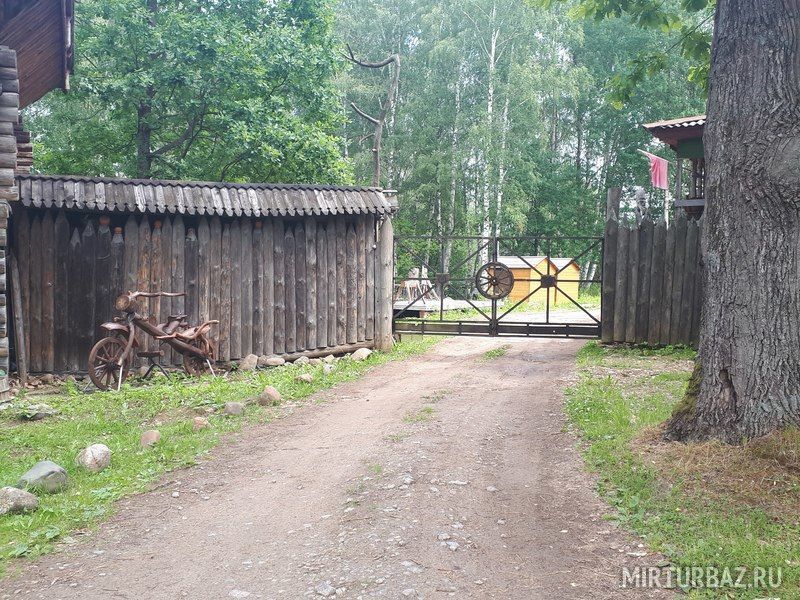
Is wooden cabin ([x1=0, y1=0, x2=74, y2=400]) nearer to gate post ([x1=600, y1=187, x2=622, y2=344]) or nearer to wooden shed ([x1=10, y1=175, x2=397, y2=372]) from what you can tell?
wooden shed ([x1=10, y1=175, x2=397, y2=372])

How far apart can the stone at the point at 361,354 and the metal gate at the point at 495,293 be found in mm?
1401

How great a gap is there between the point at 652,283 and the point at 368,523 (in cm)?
870

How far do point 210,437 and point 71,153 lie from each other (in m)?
13.4

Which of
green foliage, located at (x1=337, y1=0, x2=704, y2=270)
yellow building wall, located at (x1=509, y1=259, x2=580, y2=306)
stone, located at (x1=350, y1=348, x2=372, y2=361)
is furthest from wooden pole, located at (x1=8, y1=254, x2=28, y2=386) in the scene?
green foliage, located at (x1=337, y1=0, x2=704, y2=270)

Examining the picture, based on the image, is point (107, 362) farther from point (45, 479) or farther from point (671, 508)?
point (671, 508)

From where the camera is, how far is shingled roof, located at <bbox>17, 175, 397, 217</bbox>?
983 cm

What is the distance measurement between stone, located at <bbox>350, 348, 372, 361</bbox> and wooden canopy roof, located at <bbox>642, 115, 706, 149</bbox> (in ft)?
38.7

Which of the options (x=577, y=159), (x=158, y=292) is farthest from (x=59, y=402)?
(x=577, y=159)

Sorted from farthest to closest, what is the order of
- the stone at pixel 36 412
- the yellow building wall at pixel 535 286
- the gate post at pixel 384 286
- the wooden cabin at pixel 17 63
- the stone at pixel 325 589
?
the yellow building wall at pixel 535 286 → the gate post at pixel 384 286 → the wooden cabin at pixel 17 63 → the stone at pixel 36 412 → the stone at pixel 325 589

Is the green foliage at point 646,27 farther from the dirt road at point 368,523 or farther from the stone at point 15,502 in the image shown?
the stone at point 15,502

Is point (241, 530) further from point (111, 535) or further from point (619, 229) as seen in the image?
point (619, 229)

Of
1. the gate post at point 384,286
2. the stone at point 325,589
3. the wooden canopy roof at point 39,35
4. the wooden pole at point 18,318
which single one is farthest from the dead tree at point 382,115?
the stone at point 325,589

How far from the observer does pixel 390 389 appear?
9.59 m

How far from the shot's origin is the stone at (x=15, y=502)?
506 centimetres
